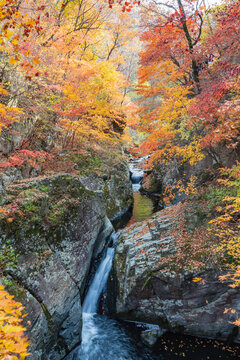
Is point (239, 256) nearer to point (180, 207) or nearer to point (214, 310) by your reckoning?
point (214, 310)

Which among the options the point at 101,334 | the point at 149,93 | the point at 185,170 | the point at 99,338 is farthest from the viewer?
the point at 185,170

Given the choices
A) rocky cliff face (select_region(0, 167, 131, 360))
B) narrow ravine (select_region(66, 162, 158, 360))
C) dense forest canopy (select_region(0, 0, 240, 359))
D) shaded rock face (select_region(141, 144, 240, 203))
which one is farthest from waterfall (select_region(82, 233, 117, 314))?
shaded rock face (select_region(141, 144, 240, 203))

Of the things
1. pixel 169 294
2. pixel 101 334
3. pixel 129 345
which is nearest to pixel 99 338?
pixel 101 334

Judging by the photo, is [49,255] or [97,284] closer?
[49,255]

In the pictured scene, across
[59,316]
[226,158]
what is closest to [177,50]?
[226,158]

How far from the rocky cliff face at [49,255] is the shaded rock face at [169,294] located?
1.64 meters

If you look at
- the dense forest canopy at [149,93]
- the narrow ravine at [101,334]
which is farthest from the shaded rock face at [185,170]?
the narrow ravine at [101,334]

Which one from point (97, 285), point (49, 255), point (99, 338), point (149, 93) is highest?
point (149, 93)

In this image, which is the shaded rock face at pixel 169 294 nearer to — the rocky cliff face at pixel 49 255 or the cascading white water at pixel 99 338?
the cascading white water at pixel 99 338

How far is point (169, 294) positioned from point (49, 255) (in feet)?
13.1

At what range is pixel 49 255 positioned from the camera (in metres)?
5.45

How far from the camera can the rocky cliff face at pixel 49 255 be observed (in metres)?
4.58

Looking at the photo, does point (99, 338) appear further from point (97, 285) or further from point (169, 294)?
point (169, 294)

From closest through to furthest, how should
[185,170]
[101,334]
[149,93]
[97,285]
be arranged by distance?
1. [101,334]
2. [97,285]
3. [149,93]
4. [185,170]
